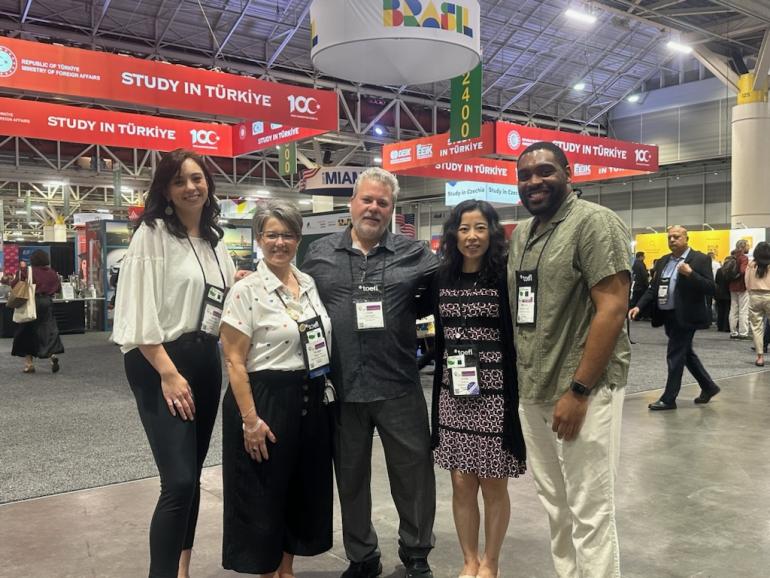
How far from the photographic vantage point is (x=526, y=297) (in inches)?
79.8

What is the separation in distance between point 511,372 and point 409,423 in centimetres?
41

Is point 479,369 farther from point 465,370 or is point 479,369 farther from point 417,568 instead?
point 417,568

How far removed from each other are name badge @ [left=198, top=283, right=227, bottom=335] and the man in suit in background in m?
3.96

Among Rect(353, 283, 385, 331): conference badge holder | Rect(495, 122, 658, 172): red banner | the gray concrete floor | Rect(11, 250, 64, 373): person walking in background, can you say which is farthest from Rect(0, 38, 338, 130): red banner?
Rect(353, 283, 385, 331): conference badge holder

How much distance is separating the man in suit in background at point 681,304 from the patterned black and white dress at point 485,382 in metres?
3.28

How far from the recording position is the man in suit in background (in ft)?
16.7

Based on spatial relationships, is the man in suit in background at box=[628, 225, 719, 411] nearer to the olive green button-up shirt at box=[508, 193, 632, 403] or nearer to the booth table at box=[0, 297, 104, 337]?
the olive green button-up shirt at box=[508, 193, 632, 403]

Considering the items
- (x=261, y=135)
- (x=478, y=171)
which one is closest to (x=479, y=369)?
(x=261, y=135)

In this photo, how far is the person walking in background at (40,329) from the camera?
7535mm

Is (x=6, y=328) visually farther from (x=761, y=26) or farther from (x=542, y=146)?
(x=761, y=26)

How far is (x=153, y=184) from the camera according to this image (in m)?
2.07

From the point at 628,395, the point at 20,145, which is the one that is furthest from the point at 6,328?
the point at 628,395

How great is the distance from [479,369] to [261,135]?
26.4ft

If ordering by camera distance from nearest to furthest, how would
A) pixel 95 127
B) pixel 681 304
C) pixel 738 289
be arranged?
pixel 681 304 → pixel 95 127 → pixel 738 289
